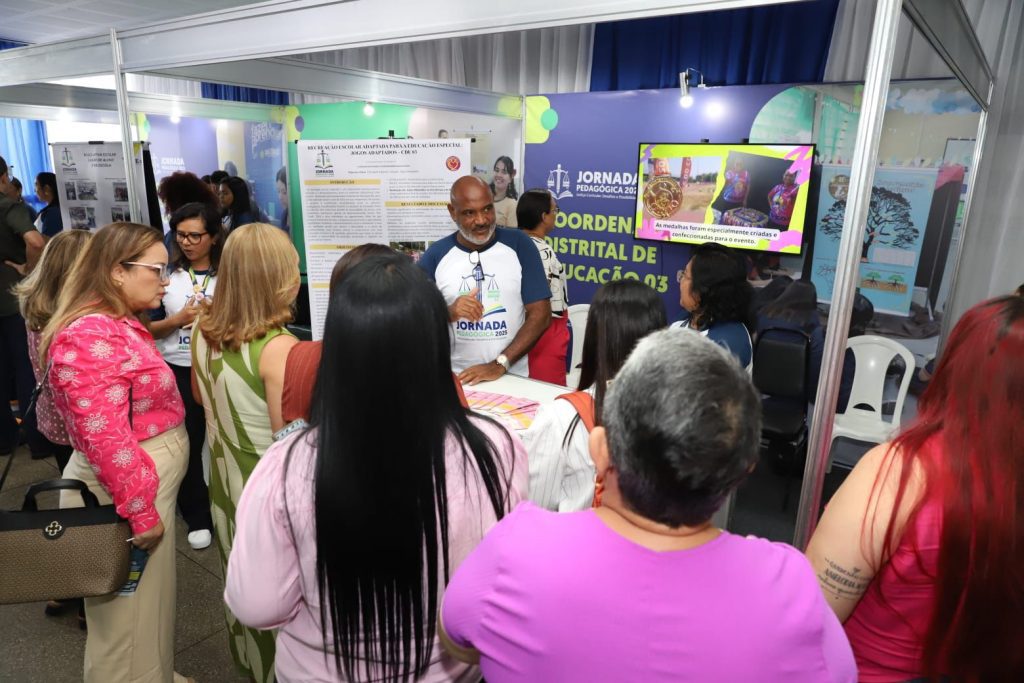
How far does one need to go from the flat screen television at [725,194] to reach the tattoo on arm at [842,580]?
10.3 feet

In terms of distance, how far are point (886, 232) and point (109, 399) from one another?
12.8 ft

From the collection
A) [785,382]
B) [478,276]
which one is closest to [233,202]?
[478,276]

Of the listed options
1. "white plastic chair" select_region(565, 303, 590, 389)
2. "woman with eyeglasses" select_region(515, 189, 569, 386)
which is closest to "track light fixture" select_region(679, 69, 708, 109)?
"woman with eyeglasses" select_region(515, 189, 569, 386)

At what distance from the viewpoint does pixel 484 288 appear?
94.9 inches

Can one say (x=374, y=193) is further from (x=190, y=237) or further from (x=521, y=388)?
(x=521, y=388)

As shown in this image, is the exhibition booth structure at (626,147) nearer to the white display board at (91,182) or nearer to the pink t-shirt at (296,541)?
the white display board at (91,182)

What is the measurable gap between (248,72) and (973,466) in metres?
3.30

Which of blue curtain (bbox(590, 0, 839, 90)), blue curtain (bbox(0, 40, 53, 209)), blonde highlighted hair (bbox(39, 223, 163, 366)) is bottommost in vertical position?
blonde highlighted hair (bbox(39, 223, 163, 366))

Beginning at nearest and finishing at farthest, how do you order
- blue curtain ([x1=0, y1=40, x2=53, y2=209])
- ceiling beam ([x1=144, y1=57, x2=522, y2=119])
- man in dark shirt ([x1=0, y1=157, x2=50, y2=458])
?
1. ceiling beam ([x1=144, y1=57, x2=522, y2=119])
2. man in dark shirt ([x1=0, y1=157, x2=50, y2=458])
3. blue curtain ([x1=0, y1=40, x2=53, y2=209])

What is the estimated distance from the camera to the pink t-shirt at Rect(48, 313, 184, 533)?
56.4 inches

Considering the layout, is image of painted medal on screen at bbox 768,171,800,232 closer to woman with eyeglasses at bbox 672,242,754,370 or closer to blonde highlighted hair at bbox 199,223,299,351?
woman with eyeglasses at bbox 672,242,754,370

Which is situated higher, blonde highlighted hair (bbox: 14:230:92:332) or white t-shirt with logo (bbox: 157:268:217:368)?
blonde highlighted hair (bbox: 14:230:92:332)

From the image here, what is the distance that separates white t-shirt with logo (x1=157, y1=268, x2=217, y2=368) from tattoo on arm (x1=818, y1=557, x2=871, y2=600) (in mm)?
2382

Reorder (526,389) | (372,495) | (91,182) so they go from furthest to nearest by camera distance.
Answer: (91,182) → (526,389) → (372,495)
